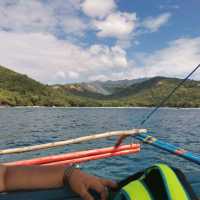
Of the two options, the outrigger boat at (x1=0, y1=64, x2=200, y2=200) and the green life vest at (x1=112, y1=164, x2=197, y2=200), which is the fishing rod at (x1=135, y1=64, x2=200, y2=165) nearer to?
the outrigger boat at (x1=0, y1=64, x2=200, y2=200)

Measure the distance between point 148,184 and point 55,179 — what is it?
1.03m

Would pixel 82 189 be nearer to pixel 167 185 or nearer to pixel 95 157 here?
pixel 167 185

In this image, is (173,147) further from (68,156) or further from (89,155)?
(68,156)

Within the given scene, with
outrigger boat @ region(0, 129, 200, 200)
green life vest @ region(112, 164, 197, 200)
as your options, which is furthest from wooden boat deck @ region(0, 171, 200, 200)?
green life vest @ region(112, 164, 197, 200)

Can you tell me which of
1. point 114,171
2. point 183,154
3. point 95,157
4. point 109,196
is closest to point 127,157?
point 114,171

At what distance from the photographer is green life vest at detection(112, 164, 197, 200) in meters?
2.34

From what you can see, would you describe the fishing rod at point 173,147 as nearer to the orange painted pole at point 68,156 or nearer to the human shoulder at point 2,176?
the orange painted pole at point 68,156

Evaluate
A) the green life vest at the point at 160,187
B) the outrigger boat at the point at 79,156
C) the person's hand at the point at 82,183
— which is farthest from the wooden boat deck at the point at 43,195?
the green life vest at the point at 160,187

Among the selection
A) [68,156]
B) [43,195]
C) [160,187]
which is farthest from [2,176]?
[68,156]

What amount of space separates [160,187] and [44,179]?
4.10 feet

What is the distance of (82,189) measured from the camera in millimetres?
2939

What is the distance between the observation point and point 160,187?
2475 millimetres

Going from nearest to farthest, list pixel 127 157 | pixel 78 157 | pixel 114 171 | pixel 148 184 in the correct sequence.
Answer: pixel 148 184 < pixel 78 157 < pixel 114 171 < pixel 127 157

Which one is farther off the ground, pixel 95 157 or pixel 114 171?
pixel 95 157
